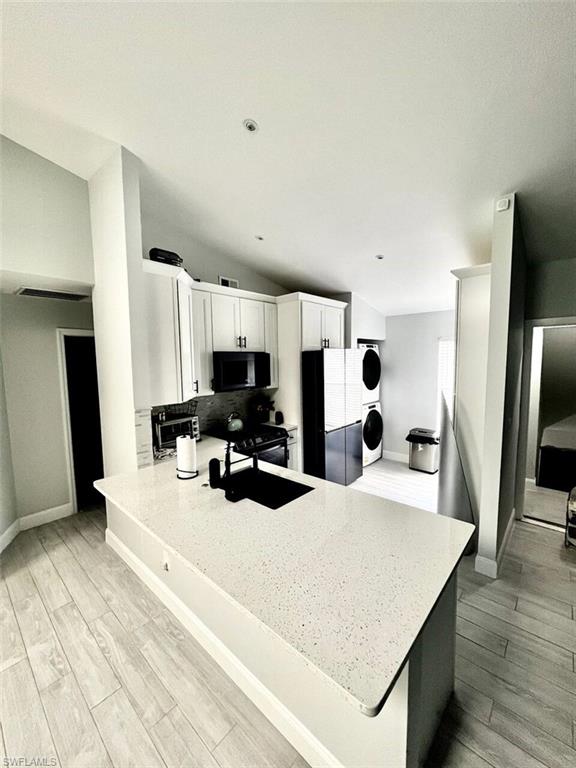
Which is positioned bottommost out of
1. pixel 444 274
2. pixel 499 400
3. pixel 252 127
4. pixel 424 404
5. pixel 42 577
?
pixel 42 577

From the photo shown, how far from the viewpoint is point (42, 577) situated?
7.80ft

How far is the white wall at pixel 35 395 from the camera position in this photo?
2877 millimetres

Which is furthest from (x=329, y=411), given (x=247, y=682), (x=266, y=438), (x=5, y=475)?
(x=5, y=475)

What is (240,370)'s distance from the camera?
3.35m

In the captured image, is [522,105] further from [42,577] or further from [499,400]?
[42,577]

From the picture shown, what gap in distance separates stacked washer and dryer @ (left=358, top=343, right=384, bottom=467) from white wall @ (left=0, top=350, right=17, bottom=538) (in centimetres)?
413

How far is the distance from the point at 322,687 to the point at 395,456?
14.4 ft

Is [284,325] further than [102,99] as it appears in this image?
Yes

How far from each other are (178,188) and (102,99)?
2.58 feet

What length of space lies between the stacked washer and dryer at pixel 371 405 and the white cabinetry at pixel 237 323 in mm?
1765

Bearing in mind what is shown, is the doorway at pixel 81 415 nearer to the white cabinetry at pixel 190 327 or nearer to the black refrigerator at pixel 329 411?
the white cabinetry at pixel 190 327

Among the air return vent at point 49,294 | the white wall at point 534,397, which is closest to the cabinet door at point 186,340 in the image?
the air return vent at point 49,294

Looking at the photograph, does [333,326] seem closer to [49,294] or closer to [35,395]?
[49,294]

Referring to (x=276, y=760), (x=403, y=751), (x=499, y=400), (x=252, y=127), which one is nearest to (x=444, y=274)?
(x=499, y=400)
